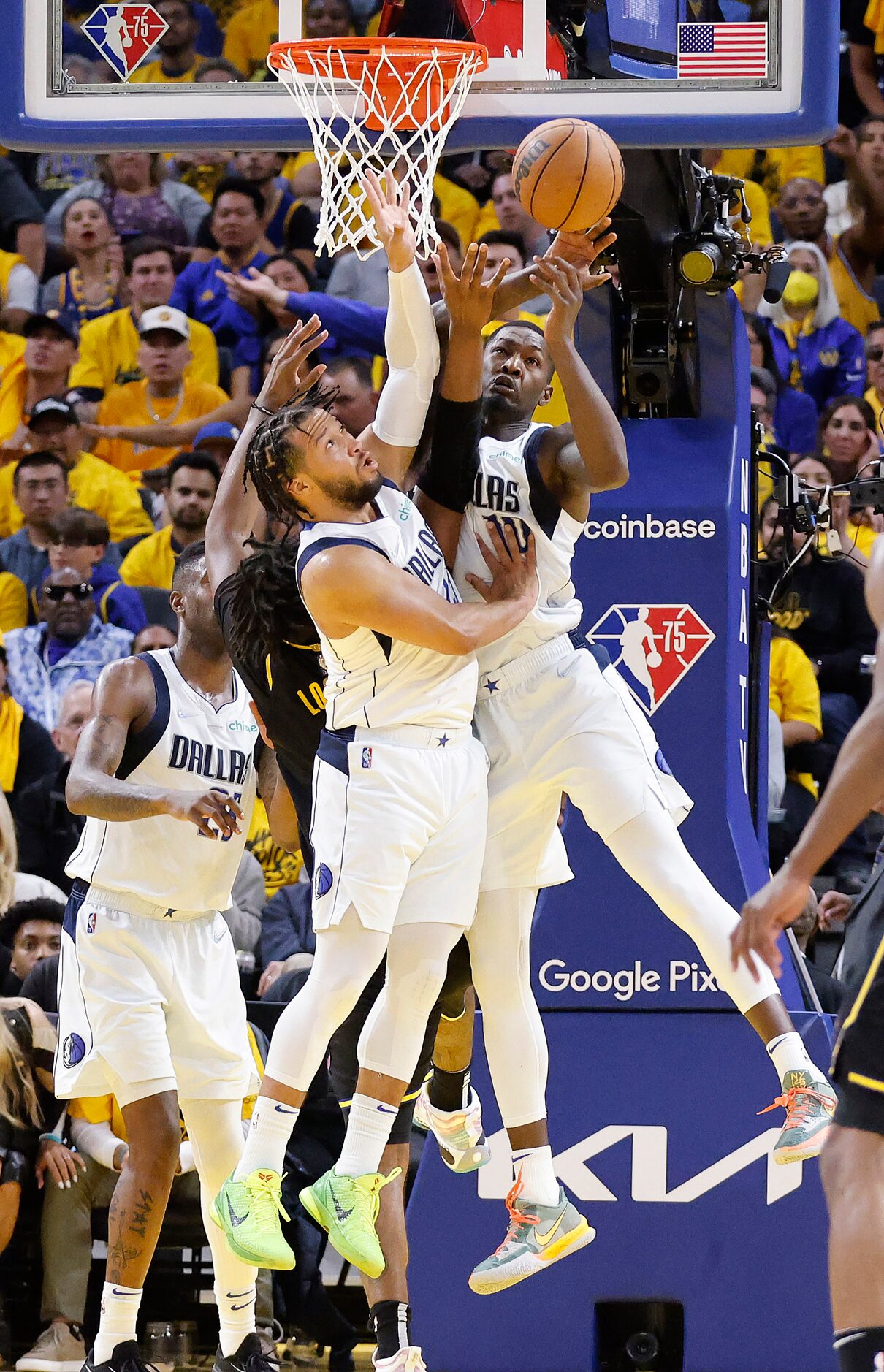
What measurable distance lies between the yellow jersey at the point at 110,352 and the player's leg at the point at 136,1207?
5766mm

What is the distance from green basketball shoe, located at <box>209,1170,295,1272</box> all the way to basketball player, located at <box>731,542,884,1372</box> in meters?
1.54

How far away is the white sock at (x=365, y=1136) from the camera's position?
15.9 ft

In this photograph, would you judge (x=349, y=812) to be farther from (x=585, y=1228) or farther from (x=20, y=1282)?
(x=20, y=1282)

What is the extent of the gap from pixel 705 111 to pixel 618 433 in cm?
110

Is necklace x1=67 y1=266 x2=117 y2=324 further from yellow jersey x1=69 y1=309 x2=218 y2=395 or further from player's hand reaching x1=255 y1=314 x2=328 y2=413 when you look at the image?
player's hand reaching x1=255 y1=314 x2=328 y2=413

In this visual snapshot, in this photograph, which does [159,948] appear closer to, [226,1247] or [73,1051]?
[73,1051]

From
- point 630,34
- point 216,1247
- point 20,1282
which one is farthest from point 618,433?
point 20,1282

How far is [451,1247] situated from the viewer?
21.0ft

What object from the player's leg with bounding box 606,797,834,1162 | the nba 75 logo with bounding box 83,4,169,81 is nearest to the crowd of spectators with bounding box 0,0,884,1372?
the nba 75 logo with bounding box 83,4,169,81

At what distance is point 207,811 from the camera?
5430 mm

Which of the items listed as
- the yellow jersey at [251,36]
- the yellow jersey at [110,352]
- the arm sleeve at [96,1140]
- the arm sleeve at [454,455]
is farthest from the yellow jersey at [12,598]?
the arm sleeve at [454,455]

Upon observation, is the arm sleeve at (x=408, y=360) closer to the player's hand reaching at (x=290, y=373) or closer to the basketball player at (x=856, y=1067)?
the player's hand reaching at (x=290, y=373)

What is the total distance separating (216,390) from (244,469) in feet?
16.1

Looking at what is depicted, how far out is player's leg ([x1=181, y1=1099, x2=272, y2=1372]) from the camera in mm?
5879
